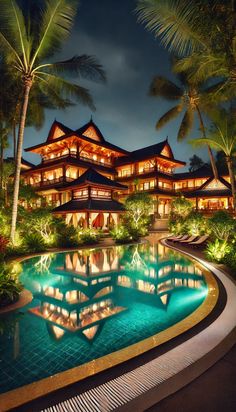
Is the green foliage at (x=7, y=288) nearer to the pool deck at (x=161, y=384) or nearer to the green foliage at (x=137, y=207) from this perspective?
the pool deck at (x=161, y=384)

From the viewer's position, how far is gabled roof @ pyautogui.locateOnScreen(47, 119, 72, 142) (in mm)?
31520

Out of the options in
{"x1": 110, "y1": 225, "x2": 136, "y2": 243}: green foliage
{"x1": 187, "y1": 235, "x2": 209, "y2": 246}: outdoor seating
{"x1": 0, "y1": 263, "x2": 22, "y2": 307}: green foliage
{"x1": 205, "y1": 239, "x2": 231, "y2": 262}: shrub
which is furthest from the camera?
{"x1": 110, "y1": 225, "x2": 136, "y2": 243}: green foliage

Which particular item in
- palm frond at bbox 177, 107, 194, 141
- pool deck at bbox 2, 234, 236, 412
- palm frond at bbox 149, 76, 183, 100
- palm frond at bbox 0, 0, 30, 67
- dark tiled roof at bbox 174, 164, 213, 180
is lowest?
pool deck at bbox 2, 234, 236, 412

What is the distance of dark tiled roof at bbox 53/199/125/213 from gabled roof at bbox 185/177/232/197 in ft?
42.8

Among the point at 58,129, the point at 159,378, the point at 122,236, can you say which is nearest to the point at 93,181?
the point at 122,236

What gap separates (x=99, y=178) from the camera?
Answer: 25.2m

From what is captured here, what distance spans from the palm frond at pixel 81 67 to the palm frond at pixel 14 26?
1.14 metres

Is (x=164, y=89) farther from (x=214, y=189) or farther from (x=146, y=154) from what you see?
(x=214, y=189)

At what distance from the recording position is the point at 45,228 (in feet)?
53.1

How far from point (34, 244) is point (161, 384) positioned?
13130 mm

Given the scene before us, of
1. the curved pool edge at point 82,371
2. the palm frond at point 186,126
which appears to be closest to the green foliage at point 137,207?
the palm frond at point 186,126

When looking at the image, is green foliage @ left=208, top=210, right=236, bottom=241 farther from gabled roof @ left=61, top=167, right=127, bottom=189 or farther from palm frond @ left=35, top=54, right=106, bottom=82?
gabled roof @ left=61, top=167, right=127, bottom=189

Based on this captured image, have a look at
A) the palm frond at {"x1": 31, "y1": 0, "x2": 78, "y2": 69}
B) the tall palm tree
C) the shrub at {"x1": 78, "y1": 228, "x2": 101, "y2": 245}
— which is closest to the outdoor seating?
the shrub at {"x1": 78, "y1": 228, "x2": 101, "y2": 245}

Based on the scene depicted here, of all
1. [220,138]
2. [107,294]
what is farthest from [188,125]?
[107,294]
